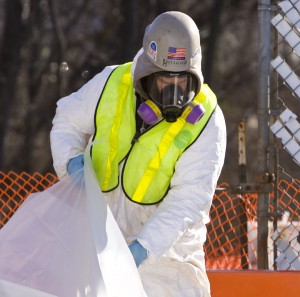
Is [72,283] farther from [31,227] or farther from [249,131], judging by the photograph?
[249,131]

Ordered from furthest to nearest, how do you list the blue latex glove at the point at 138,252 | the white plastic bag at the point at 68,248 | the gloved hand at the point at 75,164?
1. the gloved hand at the point at 75,164
2. the blue latex glove at the point at 138,252
3. the white plastic bag at the point at 68,248

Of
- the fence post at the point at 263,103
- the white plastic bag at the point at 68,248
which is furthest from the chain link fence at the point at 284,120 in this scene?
the white plastic bag at the point at 68,248

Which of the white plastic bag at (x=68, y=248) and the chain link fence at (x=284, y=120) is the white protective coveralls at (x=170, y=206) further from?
the chain link fence at (x=284, y=120)

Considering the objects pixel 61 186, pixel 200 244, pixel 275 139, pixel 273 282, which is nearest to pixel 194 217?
pixel 200 244

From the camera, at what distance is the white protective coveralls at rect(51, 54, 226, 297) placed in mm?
4523

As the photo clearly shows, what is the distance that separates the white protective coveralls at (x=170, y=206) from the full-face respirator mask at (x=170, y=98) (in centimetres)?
9

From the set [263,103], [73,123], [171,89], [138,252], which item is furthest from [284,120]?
[138,252]

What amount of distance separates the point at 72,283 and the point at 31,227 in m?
0.32

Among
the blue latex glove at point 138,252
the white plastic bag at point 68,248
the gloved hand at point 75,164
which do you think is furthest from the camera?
the gloved hand at point 75,164

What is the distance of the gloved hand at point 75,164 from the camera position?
4738mm

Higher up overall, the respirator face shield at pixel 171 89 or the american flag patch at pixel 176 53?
the american flag patch at pixel 176 53

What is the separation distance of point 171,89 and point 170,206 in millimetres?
424

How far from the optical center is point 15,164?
458 inches

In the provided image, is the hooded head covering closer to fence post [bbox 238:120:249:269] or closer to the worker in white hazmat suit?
the worker in white hazmat suit
